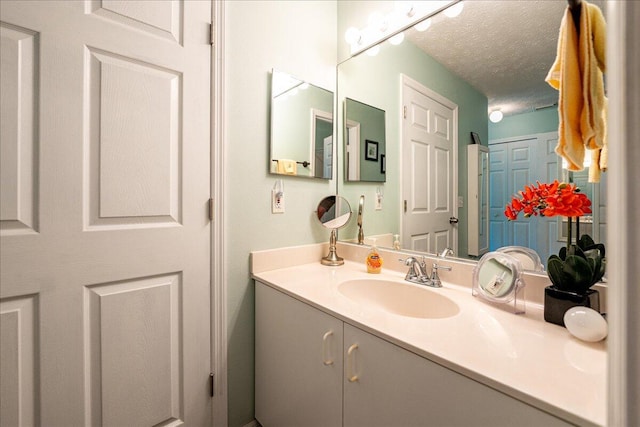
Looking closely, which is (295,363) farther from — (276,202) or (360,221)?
(360,221)

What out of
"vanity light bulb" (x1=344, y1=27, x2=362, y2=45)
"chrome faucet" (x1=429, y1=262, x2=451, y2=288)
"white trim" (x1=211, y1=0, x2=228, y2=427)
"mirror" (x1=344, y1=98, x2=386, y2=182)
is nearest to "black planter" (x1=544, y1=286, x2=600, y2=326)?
"chrome faucet" (x1=429, y1=262, x2=451, y2=288)

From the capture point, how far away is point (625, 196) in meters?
0.36

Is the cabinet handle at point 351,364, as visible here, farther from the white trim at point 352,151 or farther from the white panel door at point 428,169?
Result: the white trim at point 352,151

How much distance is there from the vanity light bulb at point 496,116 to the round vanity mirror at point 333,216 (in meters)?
0.80

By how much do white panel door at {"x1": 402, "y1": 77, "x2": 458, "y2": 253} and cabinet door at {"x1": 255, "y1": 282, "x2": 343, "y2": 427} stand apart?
0.64 m

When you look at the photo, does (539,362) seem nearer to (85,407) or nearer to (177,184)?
(177,184)

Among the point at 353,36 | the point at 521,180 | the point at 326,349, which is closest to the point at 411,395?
the point at 326,349

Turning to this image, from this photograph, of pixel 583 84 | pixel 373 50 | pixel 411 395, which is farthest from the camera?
pixel 373 50

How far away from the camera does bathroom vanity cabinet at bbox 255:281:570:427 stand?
597 millimetres

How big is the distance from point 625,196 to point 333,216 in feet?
4.21

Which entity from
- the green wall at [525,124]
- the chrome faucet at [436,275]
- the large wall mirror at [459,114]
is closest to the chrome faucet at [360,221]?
the large wall mirror at [459,114]

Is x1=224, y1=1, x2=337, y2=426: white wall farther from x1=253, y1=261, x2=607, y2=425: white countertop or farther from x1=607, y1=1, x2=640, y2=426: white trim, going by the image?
x1=607, y1=1, x2=640, y2=426: white trim

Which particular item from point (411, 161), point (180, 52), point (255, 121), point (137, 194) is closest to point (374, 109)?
point (411, 161)

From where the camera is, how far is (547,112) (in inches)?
37.0
